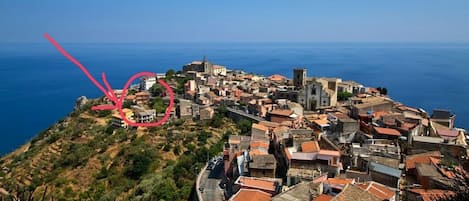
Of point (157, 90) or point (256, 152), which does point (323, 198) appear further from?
point (157, 90)

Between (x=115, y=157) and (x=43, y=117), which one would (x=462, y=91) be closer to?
(x=115, y=157)

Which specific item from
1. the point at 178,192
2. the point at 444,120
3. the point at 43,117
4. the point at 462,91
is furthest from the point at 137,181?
the point at 462,91

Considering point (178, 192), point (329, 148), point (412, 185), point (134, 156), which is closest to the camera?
point (412, 185)

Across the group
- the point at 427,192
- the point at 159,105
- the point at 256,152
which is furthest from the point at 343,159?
the point at 159,105

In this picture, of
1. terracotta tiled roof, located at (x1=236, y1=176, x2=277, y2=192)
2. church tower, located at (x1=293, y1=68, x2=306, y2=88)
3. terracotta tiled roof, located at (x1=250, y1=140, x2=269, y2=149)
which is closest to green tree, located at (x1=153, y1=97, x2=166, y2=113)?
church tower, located at (x1=293, y1=68, x2=306, y2=88)

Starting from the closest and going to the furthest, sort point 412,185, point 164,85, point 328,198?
point 328,198
point 412,185
point 164,85

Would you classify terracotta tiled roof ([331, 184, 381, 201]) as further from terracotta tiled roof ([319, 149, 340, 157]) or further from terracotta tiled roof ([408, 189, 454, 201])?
terracotta tiled roof ([319, 149, 340, 157])

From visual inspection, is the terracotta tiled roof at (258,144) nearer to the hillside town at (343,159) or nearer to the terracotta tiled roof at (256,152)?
the hillside town at (343,159)

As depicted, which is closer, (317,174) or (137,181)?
(317,174)
